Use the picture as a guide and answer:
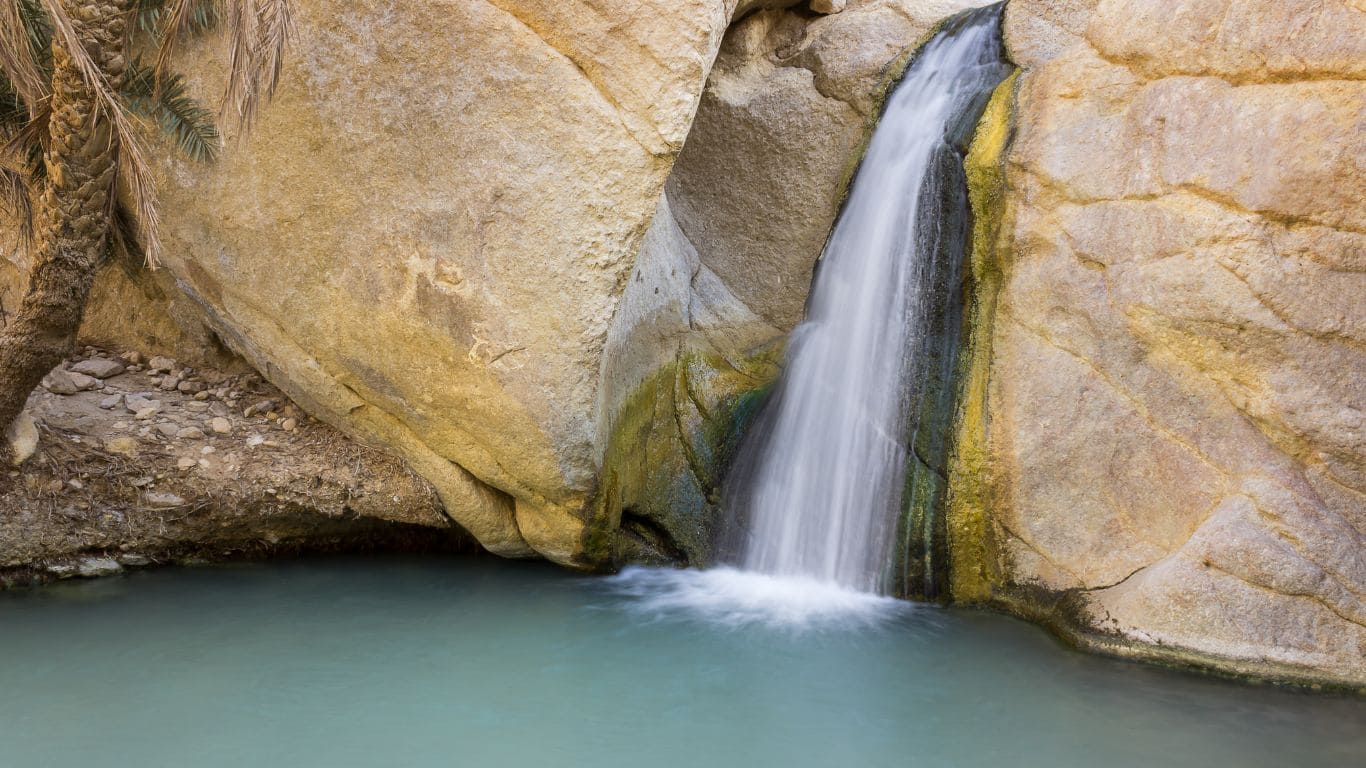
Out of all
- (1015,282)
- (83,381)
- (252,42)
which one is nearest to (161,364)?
(83,381)

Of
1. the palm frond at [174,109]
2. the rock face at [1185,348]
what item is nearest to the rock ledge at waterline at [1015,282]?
the rock face at [1185,348]

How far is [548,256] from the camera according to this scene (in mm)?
6004

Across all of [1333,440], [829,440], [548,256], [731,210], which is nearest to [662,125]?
[548,256]

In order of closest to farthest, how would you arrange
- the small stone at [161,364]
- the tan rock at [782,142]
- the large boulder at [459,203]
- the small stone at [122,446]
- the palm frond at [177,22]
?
1. the palm frond at [177,22]
2. the large boulder at [459,203]
3. the small stone at [122,446]
4. the small stone at [161,364]
5. the tan rock at [782,142]

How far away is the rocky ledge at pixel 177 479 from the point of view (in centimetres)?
658

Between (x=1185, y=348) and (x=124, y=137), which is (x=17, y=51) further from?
(x=1185, y=348)

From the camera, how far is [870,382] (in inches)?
276

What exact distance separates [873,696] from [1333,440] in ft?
8.45

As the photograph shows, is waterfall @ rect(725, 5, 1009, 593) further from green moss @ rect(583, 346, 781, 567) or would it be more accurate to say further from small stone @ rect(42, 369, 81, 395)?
small stone @ rect(42, 369, 81, 395)

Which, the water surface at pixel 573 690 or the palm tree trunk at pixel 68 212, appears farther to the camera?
the palm tree trunk at pixel 68 212

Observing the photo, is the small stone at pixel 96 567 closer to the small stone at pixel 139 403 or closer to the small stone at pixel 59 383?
the small stone at pixel 139 403

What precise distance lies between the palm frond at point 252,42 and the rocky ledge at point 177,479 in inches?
98.0

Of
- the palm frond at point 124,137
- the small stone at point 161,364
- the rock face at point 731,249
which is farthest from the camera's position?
the small stone at point 161,364

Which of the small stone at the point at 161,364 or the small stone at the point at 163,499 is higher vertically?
the small stone at the point at 161,364
